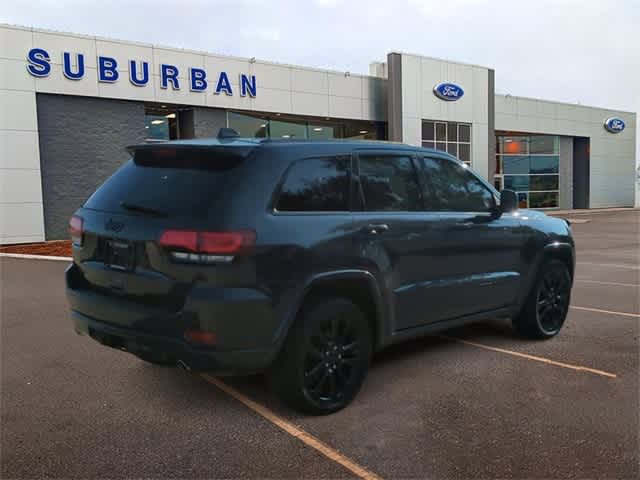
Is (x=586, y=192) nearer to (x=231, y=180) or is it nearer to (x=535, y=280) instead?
(x=535, y=280)

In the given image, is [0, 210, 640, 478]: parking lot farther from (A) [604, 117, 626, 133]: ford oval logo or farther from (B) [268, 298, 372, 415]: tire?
(A) [604, 117, 626, 133]: ford oval logo

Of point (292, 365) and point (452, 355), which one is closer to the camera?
point (292, 365)

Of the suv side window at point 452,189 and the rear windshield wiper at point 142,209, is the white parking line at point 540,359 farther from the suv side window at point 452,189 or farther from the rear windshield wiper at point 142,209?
the rear windshield wiper at point 142,209

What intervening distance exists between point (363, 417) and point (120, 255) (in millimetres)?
1895

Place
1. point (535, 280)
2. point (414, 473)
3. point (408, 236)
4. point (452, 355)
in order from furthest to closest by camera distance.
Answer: point (535, 280) → point (452, 355) → point (408, 236) → point (414, 473)

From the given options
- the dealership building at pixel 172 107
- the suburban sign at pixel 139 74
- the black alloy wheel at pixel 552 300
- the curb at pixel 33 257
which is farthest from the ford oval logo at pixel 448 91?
the black alloy wheel at pixel 552 300

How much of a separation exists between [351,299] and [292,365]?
0.68 m

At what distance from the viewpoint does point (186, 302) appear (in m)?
3.31

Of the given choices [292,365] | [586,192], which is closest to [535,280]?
[292,365]

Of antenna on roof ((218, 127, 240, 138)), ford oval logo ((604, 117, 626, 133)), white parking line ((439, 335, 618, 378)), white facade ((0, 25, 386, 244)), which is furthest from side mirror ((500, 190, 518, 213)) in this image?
ford oval logo ((604, 117, 626, 133))

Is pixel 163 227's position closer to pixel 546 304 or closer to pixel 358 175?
pixel 358 175

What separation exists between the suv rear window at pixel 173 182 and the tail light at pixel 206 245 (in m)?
0.14

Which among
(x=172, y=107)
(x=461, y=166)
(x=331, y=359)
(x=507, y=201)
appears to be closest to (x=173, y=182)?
(x=331, y=359)

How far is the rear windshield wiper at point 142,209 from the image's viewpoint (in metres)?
3.51
